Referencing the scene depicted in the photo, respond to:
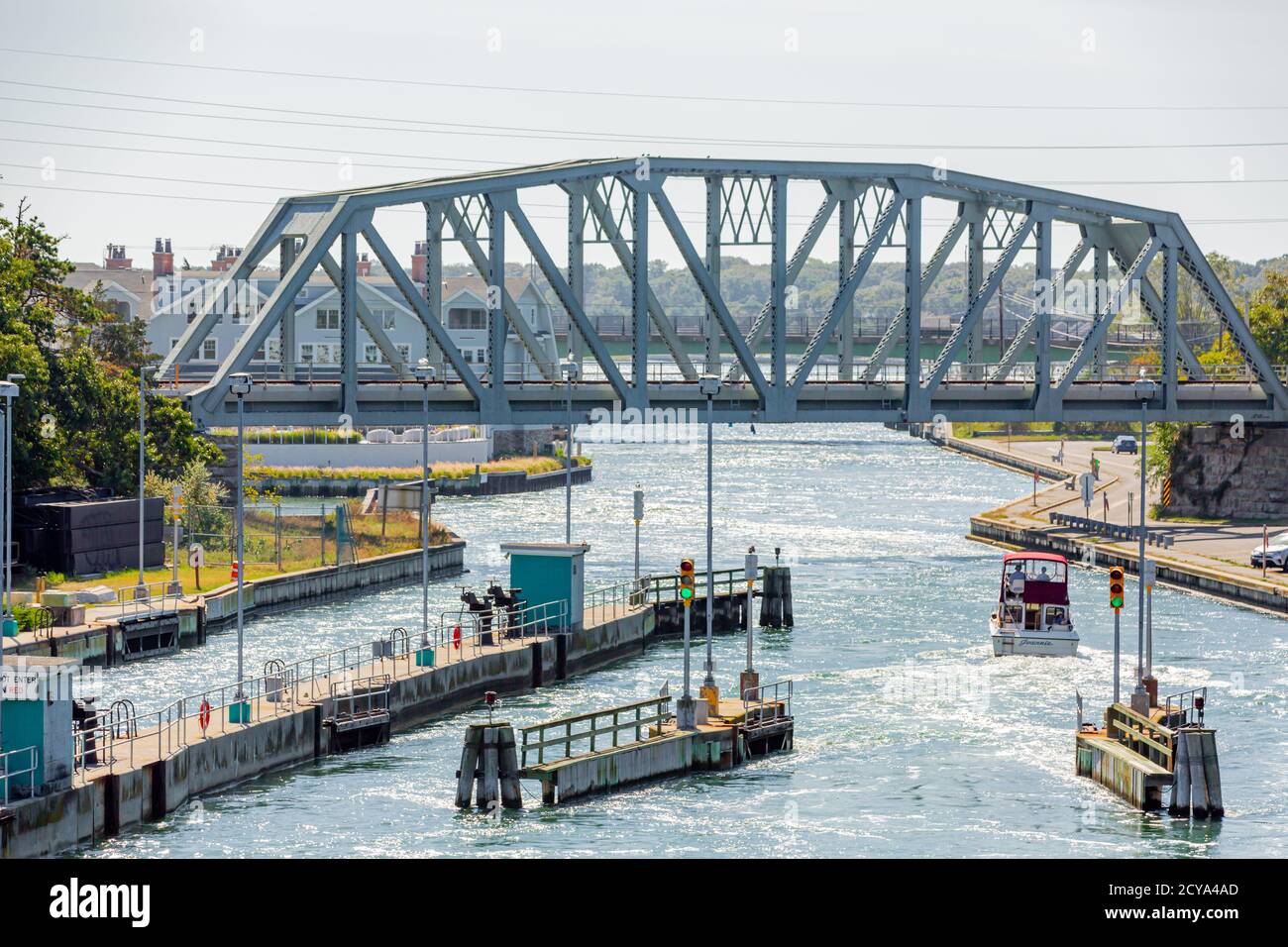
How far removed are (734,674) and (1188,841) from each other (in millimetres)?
22317

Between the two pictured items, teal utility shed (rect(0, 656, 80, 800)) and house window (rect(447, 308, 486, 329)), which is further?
house window (rect(447, 308, 486, 329))

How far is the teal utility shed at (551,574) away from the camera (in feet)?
213

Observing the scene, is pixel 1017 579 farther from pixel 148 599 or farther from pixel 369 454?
pixel 369 454

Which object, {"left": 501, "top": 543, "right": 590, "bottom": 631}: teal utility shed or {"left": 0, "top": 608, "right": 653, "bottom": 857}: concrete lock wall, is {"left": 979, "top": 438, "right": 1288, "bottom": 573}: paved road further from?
{"left": 0, "top": 608, "right": 653, "bottom": 857}: concrete lock wall

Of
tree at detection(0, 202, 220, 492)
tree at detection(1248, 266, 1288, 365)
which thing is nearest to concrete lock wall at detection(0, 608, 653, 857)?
tree at detection(0, 202, 220, 492)

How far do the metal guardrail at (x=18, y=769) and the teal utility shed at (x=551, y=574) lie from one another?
83.6ft

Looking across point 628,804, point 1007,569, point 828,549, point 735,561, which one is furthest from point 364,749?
point 828,549

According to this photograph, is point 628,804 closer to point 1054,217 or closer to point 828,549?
point 828,549

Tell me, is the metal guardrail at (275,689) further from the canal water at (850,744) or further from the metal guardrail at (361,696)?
the canal water at (850,744)

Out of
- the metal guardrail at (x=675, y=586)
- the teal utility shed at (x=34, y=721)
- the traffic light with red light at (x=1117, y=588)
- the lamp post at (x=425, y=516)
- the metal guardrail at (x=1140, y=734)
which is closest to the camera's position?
the teal utility shed at (x=34, y=721)

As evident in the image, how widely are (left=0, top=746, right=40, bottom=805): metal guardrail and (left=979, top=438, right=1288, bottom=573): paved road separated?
58.0 metres

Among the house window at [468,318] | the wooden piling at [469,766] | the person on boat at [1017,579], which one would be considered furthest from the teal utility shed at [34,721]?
the house window at [468,318]

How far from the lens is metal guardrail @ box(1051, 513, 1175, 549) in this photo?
96000mm
